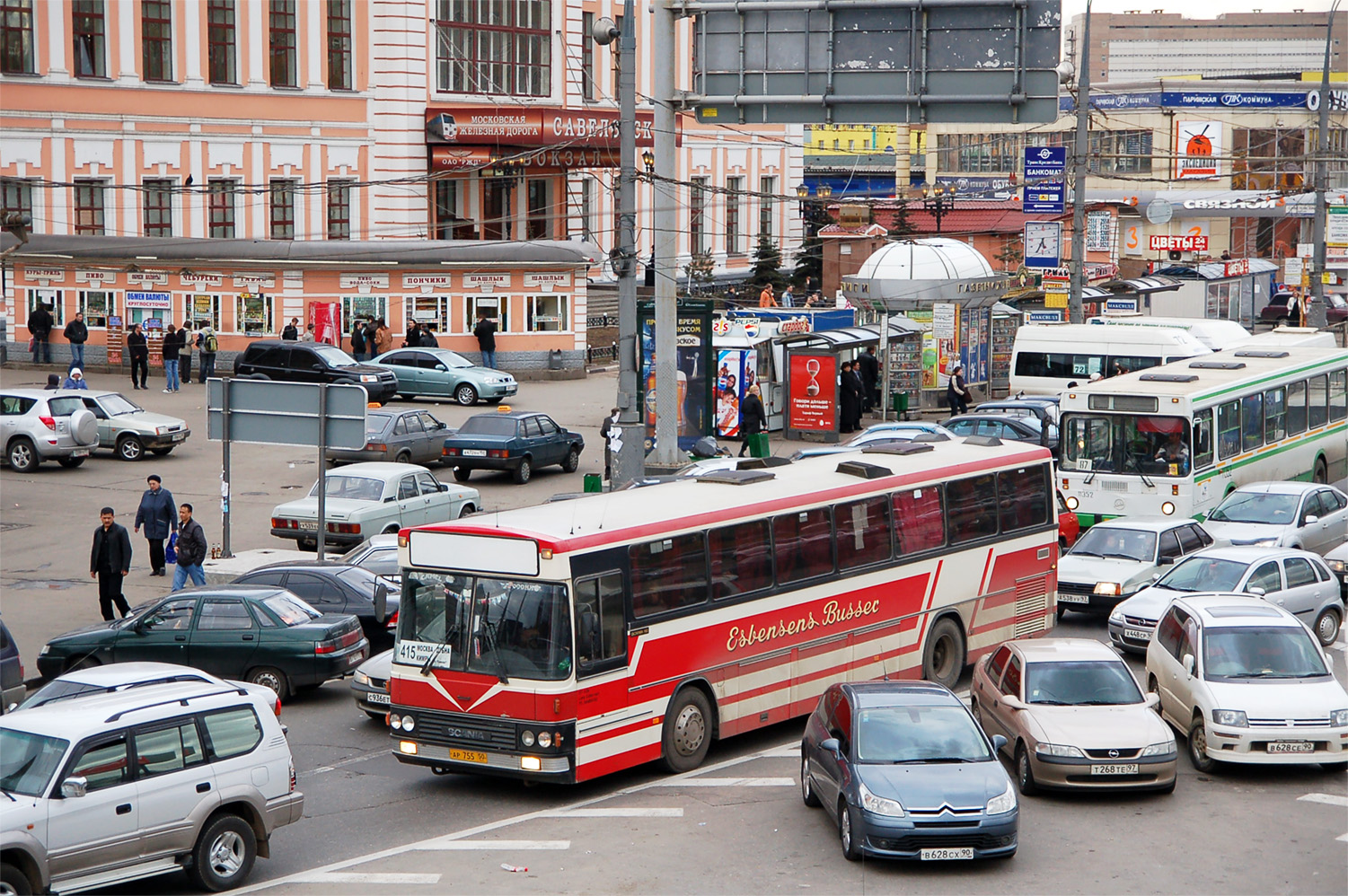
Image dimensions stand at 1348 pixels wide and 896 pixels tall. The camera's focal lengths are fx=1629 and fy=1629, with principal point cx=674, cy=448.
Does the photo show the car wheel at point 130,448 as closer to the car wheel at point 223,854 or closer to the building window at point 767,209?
the car wheel at point 223,854

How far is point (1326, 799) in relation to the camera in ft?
48.0

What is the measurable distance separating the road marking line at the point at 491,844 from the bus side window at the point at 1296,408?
22012 millimetres

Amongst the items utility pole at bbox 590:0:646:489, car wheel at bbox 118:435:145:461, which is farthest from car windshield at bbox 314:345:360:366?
utility pole at bbox 590:0:646:489

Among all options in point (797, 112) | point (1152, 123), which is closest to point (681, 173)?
point (1152, 123)

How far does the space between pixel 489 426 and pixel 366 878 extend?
2136cm

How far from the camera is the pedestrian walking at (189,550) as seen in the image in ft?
76.0

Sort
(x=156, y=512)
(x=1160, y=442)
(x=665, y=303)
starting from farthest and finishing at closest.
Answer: (x=665, y=303) → (x=1160, y=442) → (x=156, y=512)

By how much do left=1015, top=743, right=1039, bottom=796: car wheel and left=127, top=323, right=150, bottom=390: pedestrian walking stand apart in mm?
33981

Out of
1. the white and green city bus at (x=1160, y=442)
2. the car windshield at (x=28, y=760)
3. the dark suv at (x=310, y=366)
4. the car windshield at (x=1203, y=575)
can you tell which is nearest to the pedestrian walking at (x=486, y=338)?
the dark suv at (x=310, y=366)

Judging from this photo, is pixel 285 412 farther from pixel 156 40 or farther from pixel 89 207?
pixel 156 40

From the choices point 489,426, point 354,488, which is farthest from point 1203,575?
point 489,426

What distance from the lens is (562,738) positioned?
1420cm

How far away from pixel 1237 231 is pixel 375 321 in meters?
62.2

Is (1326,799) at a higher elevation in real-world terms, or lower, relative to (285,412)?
lower
